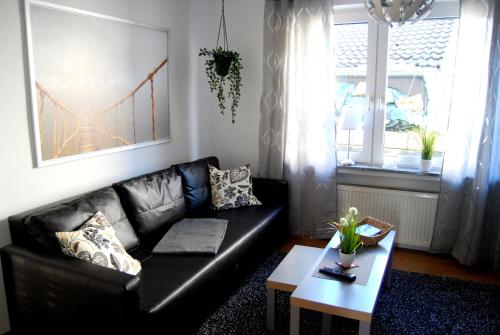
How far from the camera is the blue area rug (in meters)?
2.47

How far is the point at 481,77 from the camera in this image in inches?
123

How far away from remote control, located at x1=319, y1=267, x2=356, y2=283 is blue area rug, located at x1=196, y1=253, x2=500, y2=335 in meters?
0.41

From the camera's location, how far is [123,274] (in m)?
1.96

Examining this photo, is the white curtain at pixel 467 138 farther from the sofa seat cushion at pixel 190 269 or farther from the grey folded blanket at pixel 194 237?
the grey folded blanket at pixel 194 237

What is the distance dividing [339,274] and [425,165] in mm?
1725

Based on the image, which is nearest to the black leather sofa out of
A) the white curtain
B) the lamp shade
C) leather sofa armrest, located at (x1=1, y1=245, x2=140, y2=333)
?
leather sofa armrest, located at (x1=1, y1=245, x2=140, y2=333)

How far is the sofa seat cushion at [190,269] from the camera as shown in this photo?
6.97 ft

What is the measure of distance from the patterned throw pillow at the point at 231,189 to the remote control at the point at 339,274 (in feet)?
4.62

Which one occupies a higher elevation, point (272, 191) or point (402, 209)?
point (272, 191)

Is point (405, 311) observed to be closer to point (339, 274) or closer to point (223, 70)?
point (339, 274)

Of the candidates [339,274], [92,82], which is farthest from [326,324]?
[92,82]

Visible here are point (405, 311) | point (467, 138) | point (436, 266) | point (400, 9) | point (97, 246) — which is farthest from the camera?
point (436, 266)

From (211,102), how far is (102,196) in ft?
6.20

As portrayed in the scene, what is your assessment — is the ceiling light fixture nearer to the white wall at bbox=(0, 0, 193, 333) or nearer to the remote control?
the remote control
